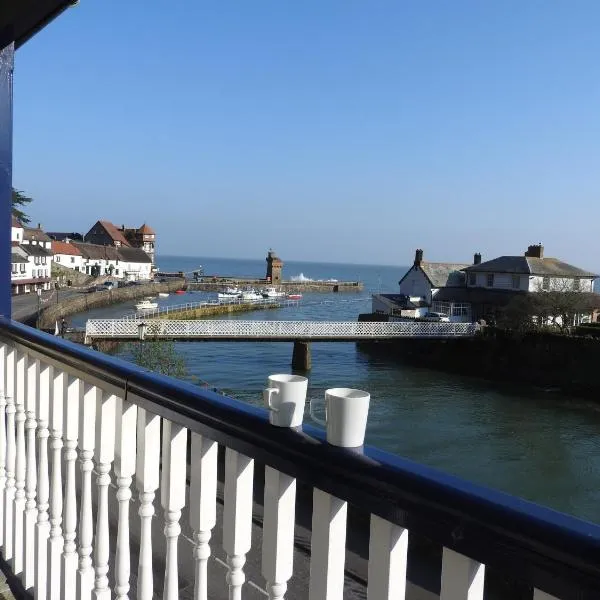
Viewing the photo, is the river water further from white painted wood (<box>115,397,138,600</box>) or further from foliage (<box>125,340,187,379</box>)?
white painted wood (<box>115,397,138,600</box>)

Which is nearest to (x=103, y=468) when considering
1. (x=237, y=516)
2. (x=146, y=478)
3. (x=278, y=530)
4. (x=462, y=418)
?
(x=146, y=478)

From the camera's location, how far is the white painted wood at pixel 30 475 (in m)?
2.16

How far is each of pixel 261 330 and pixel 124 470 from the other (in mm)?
30369

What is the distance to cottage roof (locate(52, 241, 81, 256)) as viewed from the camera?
7506cm

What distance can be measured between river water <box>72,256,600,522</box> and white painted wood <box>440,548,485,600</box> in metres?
9.11

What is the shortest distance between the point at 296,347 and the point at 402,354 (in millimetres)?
8326

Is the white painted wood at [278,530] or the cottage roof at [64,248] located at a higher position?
the cottage roof at [64,248]

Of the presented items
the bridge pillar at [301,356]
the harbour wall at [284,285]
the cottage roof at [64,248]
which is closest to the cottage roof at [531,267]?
Answer: the bridge pillar at [301,356]

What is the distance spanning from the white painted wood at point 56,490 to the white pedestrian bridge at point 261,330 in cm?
2745

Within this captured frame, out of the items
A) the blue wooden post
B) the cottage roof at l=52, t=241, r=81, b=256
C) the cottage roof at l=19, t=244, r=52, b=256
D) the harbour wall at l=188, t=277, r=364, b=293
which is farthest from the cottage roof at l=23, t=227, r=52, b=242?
the blue wooden post

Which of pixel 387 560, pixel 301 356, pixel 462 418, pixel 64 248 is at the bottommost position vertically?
pixel 462 418

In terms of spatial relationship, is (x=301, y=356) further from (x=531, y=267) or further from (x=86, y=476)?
(x=86, y=476)

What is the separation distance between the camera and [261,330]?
105 ft

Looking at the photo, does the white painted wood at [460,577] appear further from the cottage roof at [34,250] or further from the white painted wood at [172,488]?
the cottage roof at [34,250]
